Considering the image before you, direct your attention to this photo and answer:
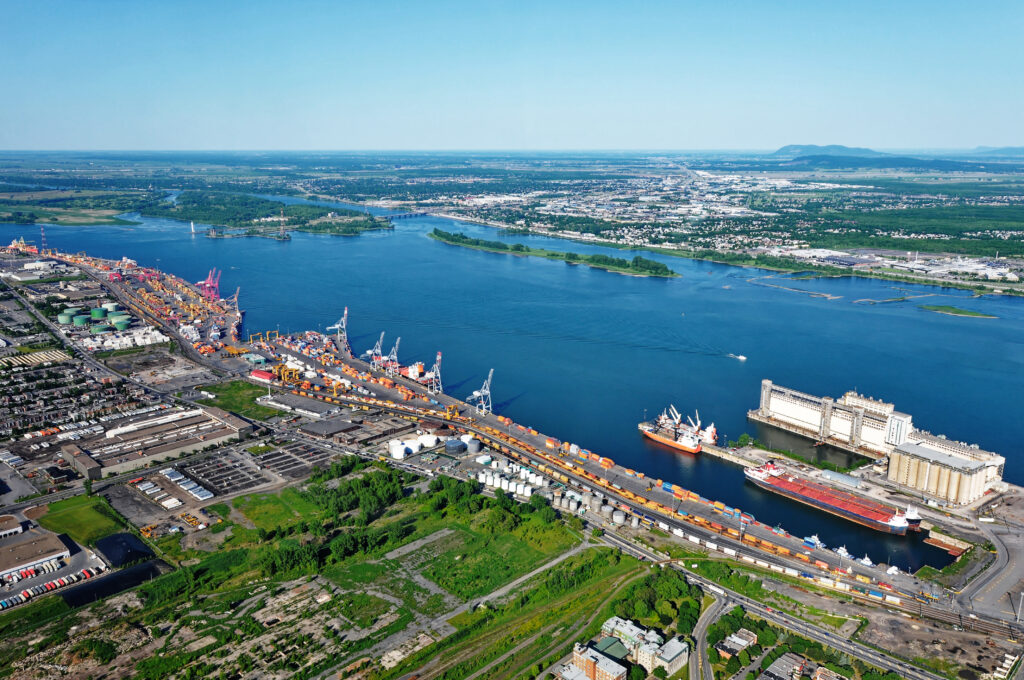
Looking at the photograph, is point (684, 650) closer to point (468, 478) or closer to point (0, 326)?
point (468, 478)

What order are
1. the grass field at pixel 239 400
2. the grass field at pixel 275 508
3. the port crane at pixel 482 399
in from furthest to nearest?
the port crane at pixel 482 399 → the grass field at pixel 239 400 → the grass field at pixel 275 508

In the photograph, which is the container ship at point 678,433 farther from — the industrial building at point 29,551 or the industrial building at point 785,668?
the industrial building at point 29,551

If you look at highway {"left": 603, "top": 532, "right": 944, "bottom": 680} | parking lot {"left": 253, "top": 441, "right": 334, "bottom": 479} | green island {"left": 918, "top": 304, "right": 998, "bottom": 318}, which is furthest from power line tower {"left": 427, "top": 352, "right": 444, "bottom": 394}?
green island {"left": 918, "top": 304, "right": 998, "bottom": 318}

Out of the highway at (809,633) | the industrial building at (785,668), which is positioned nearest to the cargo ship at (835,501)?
the highway at (809,633)

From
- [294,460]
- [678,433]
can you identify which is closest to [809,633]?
[678,433]

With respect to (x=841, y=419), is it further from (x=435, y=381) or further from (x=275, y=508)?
(x=275, y=508)

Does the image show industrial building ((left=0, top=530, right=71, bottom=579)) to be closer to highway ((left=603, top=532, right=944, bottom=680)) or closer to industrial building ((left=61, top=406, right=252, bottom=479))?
industrial building ((left=61, top=406, right=252, bottom=479))

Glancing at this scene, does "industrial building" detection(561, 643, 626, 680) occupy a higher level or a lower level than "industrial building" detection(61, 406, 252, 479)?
lower
